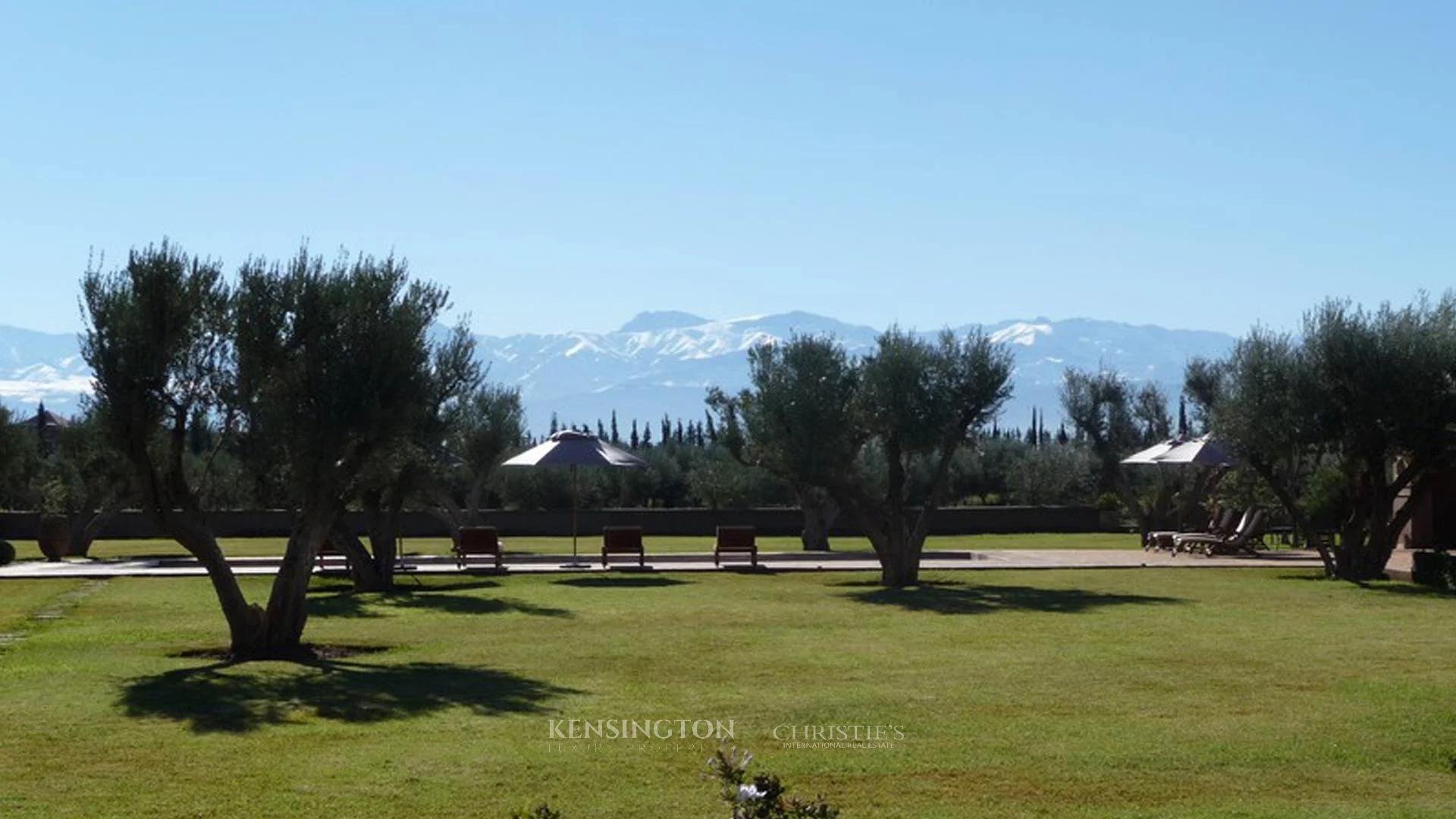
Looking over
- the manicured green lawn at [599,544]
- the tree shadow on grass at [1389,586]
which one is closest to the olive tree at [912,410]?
the tree shadow on grass at [1389,586]

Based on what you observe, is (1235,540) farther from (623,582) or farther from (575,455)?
(623,582)

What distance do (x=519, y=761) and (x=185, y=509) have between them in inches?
291

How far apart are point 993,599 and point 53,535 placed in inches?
855

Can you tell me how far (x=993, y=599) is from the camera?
24234 millimetres

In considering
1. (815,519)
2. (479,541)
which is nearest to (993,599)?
(479,541)

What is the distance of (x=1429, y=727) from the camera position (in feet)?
40.1


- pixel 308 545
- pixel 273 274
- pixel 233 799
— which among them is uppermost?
pixel 273 274

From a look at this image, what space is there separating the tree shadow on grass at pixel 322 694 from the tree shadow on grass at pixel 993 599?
8442mm

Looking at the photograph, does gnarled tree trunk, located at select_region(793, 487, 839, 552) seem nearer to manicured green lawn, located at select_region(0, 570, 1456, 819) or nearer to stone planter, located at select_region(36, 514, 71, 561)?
stone planter, located at select_region(36, 514, 71, 561)

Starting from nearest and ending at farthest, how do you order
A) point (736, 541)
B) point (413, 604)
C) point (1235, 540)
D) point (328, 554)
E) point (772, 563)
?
point (413, 604)
point (736, 541)
point (328, 554)
point (772, 563)
point (1235, 540)

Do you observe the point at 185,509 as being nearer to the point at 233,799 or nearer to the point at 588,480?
the point at 233,799

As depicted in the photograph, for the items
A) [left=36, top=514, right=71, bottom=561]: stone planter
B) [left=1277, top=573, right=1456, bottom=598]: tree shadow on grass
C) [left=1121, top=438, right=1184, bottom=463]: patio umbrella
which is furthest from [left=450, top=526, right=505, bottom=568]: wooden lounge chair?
[left=1121, top=438, right=1184, bottom=463]: patio umbrella

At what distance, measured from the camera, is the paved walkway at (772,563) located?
31672 millimetres

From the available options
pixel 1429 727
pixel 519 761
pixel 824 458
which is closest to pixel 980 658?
pixel 1429 727
